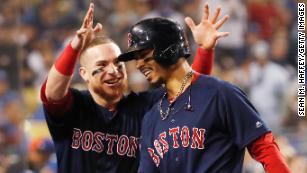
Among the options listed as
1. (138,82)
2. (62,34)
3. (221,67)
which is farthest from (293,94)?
(62,34)

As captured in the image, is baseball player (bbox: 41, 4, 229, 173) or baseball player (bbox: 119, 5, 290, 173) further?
baseball player (bbox: 41, 4, 229, 173)

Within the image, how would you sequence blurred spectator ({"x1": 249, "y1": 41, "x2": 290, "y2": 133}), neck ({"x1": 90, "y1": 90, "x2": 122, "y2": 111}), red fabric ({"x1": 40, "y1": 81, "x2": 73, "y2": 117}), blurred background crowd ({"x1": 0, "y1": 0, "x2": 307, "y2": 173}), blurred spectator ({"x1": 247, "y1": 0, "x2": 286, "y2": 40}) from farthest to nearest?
blurred spectator ({"x1": 247, "y1": 0, "x2": 286, "y2": 40}) → blurred spectator ({"x1": 249, "y1": 41, "x2": 290, "y2": 133}) → blurred background crowd ({"x1": 0, "y1": 0, "x2": 307, "y2": 173}) → neck ({"x1": 90, "y1": 90, "x2": 122, "y2": 111}) → red fabric ({"x1": 40, "y1": 81, "x2": 73, "y2": 117})

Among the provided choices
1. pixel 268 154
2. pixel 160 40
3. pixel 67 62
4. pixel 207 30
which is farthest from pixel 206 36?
pixel 268 154

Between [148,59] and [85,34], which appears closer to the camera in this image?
[148,59]

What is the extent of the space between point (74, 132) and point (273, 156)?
1.00 meters

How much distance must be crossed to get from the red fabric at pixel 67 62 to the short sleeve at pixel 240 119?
26.6 inches

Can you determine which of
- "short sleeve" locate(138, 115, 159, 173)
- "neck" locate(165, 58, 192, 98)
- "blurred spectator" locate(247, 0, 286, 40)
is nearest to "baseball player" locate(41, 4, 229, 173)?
"short sleeve" locate(138, 115, 159, 173)

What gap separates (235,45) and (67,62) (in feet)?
11.6

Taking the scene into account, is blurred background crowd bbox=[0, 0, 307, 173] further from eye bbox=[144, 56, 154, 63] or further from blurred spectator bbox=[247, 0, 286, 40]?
eye bbox=[144, 56, 154, 63]

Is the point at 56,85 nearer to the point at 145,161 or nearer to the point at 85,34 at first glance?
the point at 85,34

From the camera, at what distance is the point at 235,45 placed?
19.9 ft

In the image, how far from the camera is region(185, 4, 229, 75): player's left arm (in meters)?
2.87

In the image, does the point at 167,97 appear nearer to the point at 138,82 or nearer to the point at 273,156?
the point at 273,156

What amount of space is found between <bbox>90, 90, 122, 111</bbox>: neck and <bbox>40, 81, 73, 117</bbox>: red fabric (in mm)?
142
